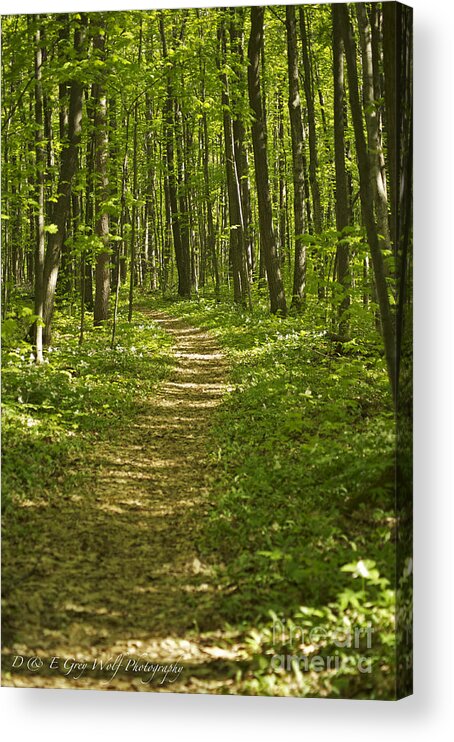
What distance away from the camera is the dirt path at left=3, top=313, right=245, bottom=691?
15.0 ft

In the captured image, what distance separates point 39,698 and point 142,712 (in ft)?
2.59

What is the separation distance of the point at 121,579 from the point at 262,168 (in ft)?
24.1

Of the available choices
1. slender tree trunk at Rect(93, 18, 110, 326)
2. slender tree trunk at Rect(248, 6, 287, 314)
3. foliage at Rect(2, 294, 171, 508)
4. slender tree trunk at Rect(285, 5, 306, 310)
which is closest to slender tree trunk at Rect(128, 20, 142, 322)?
slender tree trunk at Rect(93, 18, 110, 326)

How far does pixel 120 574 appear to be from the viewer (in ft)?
15.7

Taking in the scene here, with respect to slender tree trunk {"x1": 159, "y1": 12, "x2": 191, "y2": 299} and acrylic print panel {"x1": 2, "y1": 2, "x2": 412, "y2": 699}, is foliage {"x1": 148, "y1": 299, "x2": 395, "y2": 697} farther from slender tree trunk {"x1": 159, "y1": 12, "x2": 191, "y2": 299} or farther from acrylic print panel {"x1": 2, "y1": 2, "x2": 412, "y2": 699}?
slender tree trunk {"x1": 159, "y1": 12, "x2": 191, "y2": 299}

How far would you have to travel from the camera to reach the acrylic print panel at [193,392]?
174 inches

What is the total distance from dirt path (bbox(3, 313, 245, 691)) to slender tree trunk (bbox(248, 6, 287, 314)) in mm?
2762

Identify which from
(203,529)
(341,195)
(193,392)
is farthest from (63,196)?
(203,529)

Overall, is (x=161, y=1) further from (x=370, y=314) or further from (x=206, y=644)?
(x=206, y=644)

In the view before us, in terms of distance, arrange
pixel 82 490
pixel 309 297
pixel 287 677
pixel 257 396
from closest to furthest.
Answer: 1. pixel 287 677
2. pixel 82 490
3. pixel 257 396
4. pixel 309 297

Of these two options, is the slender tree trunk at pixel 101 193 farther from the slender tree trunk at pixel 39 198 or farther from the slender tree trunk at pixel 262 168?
the slender tree trunk at pixel 262 168

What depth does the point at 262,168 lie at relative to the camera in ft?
35.0

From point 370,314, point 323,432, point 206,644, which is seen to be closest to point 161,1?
point 370,314

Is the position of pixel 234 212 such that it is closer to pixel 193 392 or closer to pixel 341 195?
pixel 193 392
